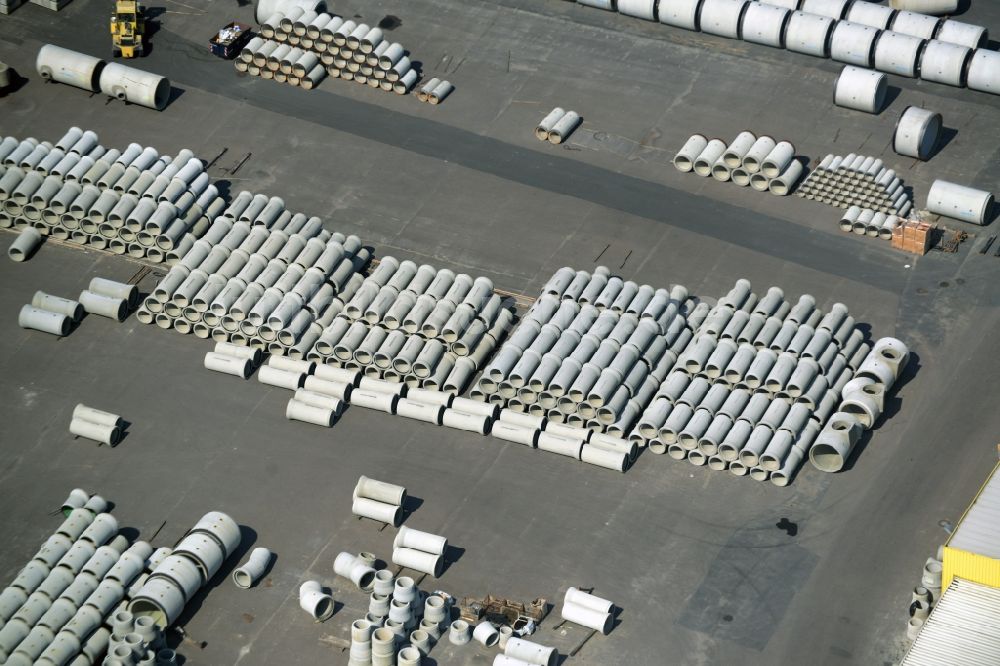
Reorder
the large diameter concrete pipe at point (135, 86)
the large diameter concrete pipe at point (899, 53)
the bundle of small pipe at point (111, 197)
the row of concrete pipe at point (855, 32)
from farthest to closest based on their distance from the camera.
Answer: the large diameter concrete pipe at point (899, 53) < the large diameter concrete pipe at point (135, 86) < the row of concrete pipe at point (855, 32) < the bundle of small pipe at point (111, 197)

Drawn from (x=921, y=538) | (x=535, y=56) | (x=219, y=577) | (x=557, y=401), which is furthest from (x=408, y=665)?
(x=535, y=56)

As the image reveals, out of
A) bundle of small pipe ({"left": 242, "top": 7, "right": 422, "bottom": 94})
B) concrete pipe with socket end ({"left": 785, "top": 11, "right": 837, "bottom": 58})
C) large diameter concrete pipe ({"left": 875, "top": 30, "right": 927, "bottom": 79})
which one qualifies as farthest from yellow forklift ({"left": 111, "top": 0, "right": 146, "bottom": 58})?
large diameter concrete pipe ({"left": 875, "top": 30, "right": 927, "bottom": 79})

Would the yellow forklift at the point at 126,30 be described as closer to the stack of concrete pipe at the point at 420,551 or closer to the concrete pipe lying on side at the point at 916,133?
the stack of concrete pipe at the point at 420,551

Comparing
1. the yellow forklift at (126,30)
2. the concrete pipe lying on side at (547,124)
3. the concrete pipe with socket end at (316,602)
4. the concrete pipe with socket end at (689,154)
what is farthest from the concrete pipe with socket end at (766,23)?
the concrete pipe with socket end at (316,602)

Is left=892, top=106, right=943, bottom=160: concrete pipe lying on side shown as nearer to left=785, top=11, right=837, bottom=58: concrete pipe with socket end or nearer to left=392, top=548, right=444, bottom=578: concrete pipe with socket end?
left=785, top=11, right=837, bottom=58: concrete pipe with socket end

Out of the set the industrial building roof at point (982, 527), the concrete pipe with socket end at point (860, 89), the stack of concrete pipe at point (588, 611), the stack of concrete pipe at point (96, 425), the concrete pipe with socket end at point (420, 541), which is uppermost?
the concrete pipe with socket end at point (860, 89)

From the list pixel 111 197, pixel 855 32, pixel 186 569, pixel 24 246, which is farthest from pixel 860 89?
pixel 186 569
